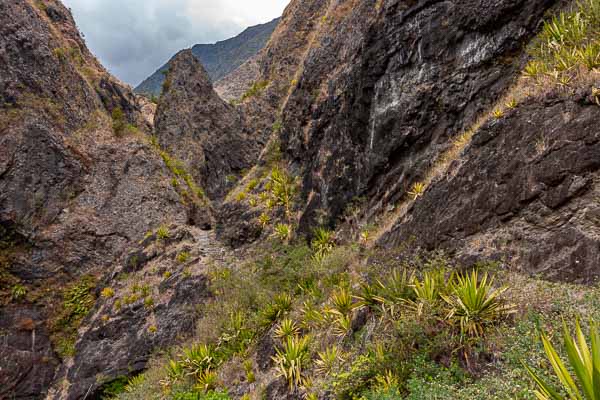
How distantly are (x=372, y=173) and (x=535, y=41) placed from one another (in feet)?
18.7

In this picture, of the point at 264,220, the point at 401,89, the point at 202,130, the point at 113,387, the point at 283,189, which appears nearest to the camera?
the point at 401,89

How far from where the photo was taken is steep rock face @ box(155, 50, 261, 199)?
109 feet

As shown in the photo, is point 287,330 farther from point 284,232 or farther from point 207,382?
point 284,232

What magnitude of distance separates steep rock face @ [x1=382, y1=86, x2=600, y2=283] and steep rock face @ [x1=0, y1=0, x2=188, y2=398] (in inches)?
710

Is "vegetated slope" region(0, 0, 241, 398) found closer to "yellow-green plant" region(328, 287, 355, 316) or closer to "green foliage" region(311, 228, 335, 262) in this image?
"green foliage" region(311, 228, 335, 262)

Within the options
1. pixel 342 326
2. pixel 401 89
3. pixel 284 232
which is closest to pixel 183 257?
pixel 284 232

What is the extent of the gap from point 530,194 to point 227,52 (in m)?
145

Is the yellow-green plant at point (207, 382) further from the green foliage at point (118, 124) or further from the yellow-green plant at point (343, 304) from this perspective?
the green foliage at point (118, 124)

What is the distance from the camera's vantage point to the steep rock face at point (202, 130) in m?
33.2

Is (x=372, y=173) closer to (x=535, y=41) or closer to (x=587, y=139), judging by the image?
(x=535, y=41)

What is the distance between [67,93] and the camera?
2408 centimetres

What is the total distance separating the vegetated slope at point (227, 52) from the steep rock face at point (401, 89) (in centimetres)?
10265

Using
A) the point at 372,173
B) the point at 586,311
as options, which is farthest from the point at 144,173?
the point at 586,311

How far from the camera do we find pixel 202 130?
34781 mm
